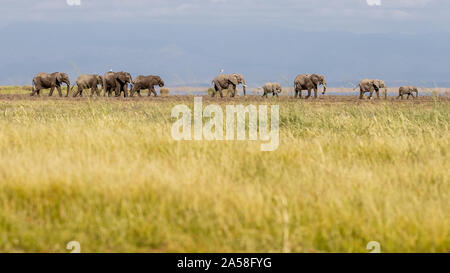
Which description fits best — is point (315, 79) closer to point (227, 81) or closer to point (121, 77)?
point (227, 81)

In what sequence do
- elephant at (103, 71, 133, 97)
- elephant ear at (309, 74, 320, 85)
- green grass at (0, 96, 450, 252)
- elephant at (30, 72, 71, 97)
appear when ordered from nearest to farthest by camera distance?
1. green grass at (0, 96, 450, 252)
2. elephant ear at (309, 74, 320, 85)
3. elephant at (103, 71, 133, 97)
4. elephant at (30, 72, 71, 97)

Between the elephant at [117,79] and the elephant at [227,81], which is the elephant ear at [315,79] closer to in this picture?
the elephant at [227,81]

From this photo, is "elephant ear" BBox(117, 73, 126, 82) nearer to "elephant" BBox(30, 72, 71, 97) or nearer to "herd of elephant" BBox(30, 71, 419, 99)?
"herd of elephant" BBox(30, 71, 419, 99)

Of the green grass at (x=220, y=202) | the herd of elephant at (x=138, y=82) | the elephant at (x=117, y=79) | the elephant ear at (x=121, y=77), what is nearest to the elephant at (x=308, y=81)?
the herd of elephant at (x=138, y=82)

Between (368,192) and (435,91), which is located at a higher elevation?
(435,91)

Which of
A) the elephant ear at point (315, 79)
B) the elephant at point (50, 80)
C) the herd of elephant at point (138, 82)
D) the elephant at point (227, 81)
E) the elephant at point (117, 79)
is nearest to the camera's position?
the herd of elephant at point (138, 82)

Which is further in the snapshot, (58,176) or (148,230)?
(58,176)

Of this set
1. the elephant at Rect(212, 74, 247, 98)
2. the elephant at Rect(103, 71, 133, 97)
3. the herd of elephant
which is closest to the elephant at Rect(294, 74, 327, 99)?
the herd of elephant

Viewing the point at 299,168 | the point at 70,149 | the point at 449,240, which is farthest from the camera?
the point at 70,149
